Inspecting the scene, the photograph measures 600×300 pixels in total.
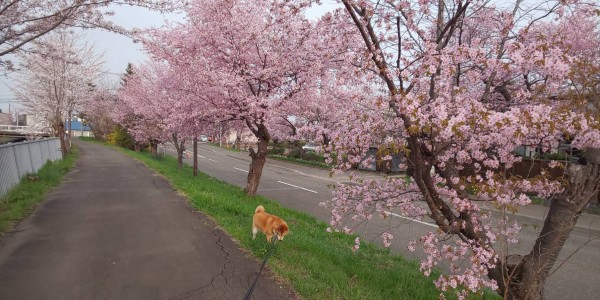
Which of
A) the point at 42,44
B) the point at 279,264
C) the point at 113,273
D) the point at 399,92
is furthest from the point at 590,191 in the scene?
the point at 42,44

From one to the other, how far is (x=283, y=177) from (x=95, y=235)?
15.4 m

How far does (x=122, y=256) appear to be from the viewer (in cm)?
562

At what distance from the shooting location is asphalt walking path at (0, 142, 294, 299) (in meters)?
4.50

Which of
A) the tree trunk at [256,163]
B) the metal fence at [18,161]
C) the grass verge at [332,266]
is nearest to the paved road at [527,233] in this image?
the grass verge at [332,266]

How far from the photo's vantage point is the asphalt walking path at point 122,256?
4.50 m

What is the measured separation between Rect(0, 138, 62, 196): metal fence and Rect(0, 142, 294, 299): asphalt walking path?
57.3 inches

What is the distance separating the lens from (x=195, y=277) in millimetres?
4957

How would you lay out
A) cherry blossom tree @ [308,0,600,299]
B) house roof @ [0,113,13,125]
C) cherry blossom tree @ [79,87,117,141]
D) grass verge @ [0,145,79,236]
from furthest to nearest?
house roof @ [0,113,13,125], cherry blossom tree @ [79,87,117,141], grass verge @ [0,145,79,236], cherry blossom tree @ [308,0,600,299]

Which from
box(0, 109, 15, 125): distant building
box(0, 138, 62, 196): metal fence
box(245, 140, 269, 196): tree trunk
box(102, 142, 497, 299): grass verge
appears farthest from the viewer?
box(0, 109, 15, 125): distant building

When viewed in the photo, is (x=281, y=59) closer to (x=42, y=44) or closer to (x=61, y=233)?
(x=42, y=44)

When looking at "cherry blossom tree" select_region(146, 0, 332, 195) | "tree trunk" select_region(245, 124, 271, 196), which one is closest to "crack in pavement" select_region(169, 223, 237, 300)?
"cherry blossom tree" select_region(146, 0, 332, 195)

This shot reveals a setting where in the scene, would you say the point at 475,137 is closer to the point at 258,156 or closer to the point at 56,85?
the point at 258,156

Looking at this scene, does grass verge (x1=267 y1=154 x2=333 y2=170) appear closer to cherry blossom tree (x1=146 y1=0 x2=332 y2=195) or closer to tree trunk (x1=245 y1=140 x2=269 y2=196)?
tree trunk (x1=245 y1=140 x2=269 y2=196)

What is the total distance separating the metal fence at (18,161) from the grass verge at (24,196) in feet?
0.66
